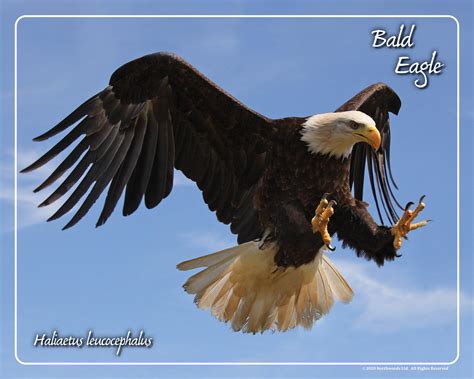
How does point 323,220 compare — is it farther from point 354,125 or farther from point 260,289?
point 260,289

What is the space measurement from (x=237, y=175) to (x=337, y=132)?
845 millimetres

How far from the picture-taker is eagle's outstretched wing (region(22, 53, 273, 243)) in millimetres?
6984

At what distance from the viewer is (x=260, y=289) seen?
734 centimetres

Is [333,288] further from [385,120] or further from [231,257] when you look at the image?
[385,120]

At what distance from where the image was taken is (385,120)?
798 cm

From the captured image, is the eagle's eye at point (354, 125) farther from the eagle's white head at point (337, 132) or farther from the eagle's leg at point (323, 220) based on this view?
the eagle's leg at point (323, 220)

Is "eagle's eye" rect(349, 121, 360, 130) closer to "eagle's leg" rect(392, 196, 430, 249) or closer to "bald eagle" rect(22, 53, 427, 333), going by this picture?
"bald eagle" rect(22, 53, 427, 333)

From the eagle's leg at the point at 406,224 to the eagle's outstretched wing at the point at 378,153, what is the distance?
3.55ft

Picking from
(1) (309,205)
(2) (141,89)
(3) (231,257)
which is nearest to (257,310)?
(3) (231,257)

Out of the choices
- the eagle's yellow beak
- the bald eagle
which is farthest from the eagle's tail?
the eagle's yellow beak

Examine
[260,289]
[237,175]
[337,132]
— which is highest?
[337,132]

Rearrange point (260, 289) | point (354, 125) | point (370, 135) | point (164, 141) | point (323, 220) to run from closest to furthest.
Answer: point (323, 220) → point (370, 135) → point (354, 125) → point (164, 141) → point (260, 289)

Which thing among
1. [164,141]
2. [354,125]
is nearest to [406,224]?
[354,125]

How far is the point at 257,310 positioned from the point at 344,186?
1.17 m
